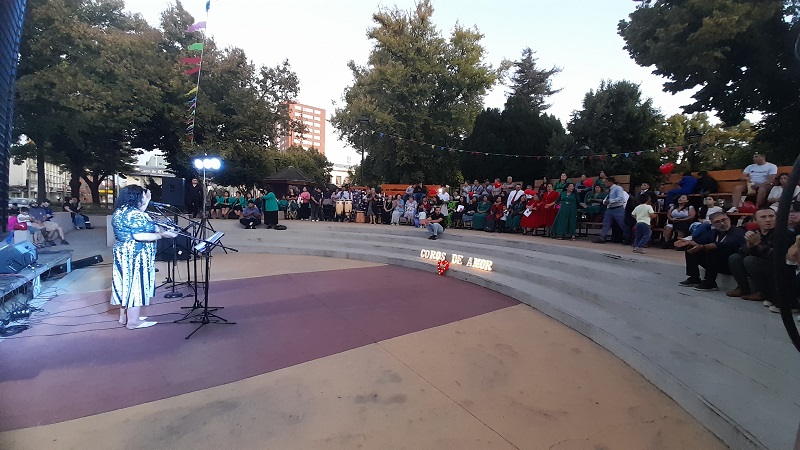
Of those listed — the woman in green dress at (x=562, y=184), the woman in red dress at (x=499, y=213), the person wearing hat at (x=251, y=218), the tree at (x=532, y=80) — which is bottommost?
the person wearing hat at (x=251, y=218)

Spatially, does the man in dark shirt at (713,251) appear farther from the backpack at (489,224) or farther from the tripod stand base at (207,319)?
the backpack at (489,224)

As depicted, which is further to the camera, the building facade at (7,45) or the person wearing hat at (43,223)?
the person wearing hat at (43,223)

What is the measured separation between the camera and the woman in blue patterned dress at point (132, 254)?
461 cm

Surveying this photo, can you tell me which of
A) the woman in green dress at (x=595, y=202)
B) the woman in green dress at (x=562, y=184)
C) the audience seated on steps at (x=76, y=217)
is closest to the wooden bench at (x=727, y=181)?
the woman in green dress at (x=595, y=202)

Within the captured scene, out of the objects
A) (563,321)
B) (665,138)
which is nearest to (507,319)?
(563,321)

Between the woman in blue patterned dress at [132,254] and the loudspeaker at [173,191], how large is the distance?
2.31 m

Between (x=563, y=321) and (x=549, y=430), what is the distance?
2527 millimetres

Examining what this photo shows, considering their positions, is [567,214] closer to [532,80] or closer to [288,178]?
[288,178]

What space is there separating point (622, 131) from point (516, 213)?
26.2 ft

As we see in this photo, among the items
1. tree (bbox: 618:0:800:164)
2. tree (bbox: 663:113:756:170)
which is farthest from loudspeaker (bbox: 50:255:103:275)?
tree (bbox: 663:113:756:170)

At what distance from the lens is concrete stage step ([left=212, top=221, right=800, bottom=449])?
8.74ft

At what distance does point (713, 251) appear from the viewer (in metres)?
4.60

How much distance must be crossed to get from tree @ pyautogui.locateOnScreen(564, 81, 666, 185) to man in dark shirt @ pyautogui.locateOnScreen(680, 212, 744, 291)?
11063mm

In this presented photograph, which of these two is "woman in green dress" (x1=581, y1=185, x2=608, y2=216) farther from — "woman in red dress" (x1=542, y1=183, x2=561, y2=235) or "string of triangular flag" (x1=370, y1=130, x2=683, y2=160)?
"string of triangular flag" (x1=370, y1=130, x2=683, y2=160)
